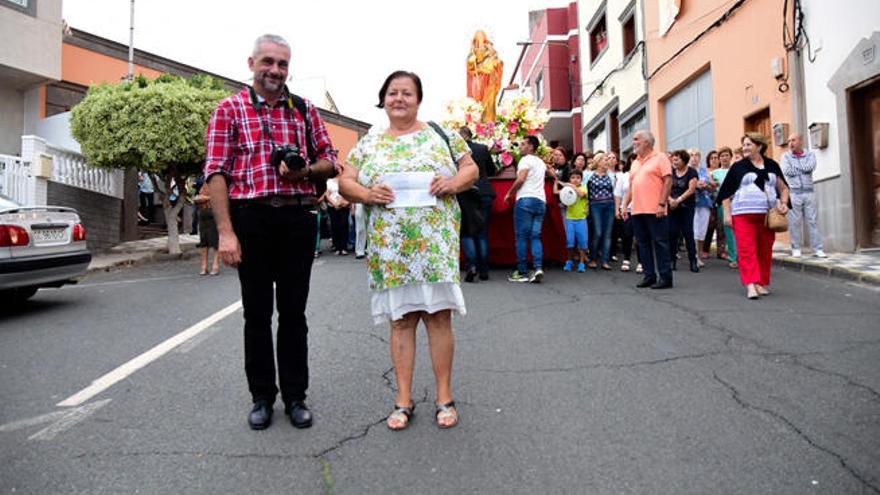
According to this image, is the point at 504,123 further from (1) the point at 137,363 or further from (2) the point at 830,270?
(1) the point at 137,363

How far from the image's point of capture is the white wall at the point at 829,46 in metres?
9.20

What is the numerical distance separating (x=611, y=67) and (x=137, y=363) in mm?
20180

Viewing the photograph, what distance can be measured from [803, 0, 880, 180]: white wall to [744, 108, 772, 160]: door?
111 cm

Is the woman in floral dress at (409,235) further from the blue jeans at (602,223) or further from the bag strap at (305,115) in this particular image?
the blue jeans at (602,223)

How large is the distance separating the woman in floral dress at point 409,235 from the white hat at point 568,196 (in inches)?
226

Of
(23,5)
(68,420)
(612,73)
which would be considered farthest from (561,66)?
(68,420)

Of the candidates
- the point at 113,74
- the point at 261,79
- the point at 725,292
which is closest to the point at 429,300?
the point at 261,79

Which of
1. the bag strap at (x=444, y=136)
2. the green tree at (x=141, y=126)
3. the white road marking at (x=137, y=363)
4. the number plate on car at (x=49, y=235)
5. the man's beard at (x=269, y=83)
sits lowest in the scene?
the white road marking at (x=137, y=363)

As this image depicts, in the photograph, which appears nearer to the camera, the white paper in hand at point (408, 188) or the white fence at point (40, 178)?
the white paper in hand at point (408, 188)

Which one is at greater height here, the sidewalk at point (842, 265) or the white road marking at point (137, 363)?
the sidewalk at point (842, 265)

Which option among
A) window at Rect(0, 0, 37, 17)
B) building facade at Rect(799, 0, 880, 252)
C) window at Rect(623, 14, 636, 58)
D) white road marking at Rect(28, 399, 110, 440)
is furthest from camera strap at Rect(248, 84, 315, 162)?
window at Rect(623, 14, 636, 58)

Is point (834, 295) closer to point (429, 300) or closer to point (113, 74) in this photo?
point (429, 300)

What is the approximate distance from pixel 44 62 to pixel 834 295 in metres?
17.3

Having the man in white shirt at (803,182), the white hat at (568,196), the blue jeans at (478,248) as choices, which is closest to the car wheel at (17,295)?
the blue jeans at (478,248)
